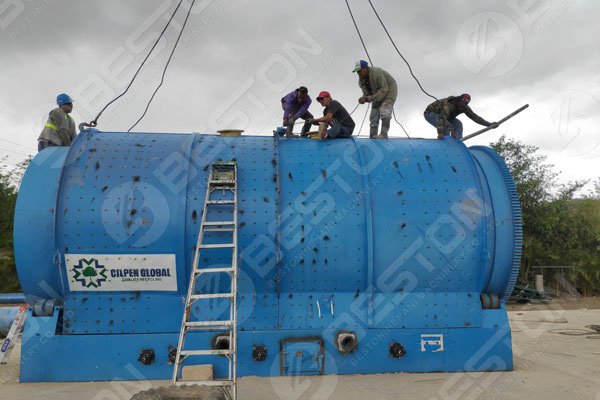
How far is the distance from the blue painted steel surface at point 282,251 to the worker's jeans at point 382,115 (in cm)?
143

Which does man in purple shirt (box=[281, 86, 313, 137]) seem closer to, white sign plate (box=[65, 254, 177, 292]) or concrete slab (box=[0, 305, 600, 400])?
white sign plate (box=[65, 254, 177, 292])

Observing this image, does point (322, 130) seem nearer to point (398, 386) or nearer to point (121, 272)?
point (121, 272)

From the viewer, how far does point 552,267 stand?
21.0 m

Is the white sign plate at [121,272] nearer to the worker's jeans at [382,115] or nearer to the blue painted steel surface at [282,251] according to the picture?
the blue painted steel surface at [282,251]

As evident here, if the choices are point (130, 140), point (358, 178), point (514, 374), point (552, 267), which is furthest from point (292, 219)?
point (552, 267)

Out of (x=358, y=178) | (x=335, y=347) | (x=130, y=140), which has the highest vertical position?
(x=130, y=140)

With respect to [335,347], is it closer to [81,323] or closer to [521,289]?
[81,323]

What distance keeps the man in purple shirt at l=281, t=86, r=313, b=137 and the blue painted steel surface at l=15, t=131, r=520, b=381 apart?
1699 millimetres

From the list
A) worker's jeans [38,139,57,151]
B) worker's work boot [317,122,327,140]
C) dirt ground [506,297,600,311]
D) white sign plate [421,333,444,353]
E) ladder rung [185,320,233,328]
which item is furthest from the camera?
dirt ground [506,297,600,311]

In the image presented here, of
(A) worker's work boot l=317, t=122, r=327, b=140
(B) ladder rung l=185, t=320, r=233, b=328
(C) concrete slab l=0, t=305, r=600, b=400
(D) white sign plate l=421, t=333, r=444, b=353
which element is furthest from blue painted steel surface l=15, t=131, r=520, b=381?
(B) ladder rung l=185, t=320, r=233, b=328

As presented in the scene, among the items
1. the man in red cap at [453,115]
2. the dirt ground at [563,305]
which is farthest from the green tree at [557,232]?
the man in red cap at [453,115]

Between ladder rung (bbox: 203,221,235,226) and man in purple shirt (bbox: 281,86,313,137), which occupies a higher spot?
man in purple shirt (bbox: 281,86,313,137)

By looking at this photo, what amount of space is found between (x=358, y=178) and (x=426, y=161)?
3.69ft

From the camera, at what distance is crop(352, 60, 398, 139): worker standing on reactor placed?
8227 millimetres
